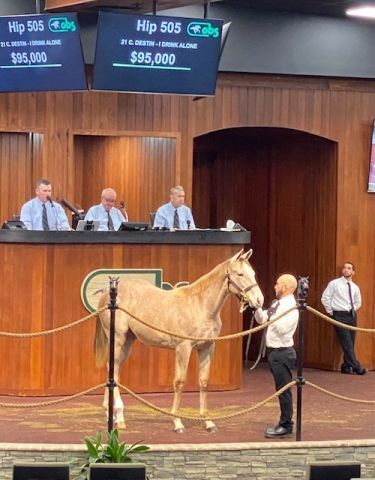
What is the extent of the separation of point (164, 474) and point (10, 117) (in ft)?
17.7

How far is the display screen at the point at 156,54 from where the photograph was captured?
11117 mm

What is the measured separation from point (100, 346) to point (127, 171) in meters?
4.45

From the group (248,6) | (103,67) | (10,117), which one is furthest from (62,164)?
(248,6)

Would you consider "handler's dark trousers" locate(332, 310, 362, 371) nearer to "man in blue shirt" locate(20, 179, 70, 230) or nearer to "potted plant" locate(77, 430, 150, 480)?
"man in blue shirt" locate(20, 179, 70, 230)

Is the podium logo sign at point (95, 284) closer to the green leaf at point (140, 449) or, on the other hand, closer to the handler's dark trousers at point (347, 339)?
the green leaf at point (140, 449)

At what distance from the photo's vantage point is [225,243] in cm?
1119

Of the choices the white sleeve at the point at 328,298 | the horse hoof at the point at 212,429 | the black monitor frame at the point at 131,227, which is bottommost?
the horse hoof at the point at 212,429

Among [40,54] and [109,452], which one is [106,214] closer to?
[40,54]

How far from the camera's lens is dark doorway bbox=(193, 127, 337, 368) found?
13648 millimetres

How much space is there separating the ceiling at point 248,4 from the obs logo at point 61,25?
46 cm

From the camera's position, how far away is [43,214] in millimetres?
11258

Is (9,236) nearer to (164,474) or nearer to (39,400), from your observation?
(39,400)

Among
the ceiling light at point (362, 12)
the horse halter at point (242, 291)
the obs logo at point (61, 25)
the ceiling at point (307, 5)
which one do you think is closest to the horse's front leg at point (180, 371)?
the horse halter at point (242, 291)

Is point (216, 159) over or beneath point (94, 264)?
over
